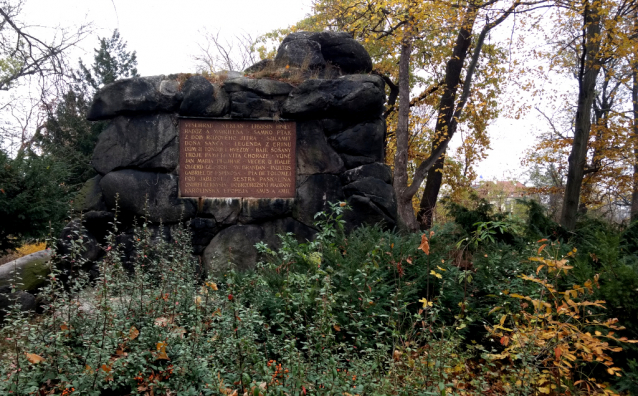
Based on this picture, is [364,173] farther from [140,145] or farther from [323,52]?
[140,145]

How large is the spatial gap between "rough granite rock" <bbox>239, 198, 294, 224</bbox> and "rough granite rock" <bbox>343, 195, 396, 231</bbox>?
0.90m

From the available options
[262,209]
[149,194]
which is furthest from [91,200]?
[262,209]

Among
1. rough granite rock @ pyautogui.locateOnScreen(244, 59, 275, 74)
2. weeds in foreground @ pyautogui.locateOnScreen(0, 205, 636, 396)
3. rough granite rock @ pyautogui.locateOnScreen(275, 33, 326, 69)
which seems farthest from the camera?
rough granite rock @ pyautogui.locateOnScreen(244, 59, 275, 74)

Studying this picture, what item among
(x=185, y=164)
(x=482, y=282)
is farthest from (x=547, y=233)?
(x=185, y=164)

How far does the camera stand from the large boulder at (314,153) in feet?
23.4

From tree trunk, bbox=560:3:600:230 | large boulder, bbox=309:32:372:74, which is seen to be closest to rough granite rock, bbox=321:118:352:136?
→ large boulder, bbox=309:32:372:74

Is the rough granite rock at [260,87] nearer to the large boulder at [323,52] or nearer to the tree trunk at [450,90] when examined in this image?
the large boulder at [323,52]

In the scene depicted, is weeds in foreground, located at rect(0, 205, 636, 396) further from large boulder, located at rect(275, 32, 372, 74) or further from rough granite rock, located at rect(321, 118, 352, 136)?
large boulder, located at rect(275, 32, 372, 74)

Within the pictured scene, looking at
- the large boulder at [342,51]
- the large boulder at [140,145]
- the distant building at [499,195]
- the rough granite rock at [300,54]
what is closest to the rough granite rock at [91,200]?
the large boulder at [140,145]

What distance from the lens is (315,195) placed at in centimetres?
704

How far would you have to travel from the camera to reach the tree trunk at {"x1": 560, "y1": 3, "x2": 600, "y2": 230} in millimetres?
8664

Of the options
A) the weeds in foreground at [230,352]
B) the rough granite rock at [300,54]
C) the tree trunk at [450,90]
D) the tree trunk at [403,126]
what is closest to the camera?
the weeds in foreground at [230,352]

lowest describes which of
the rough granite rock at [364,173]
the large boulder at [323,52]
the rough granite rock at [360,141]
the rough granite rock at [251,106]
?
the rough granite rock at [364,173]

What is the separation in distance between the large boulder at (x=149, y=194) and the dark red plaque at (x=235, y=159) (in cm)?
21
